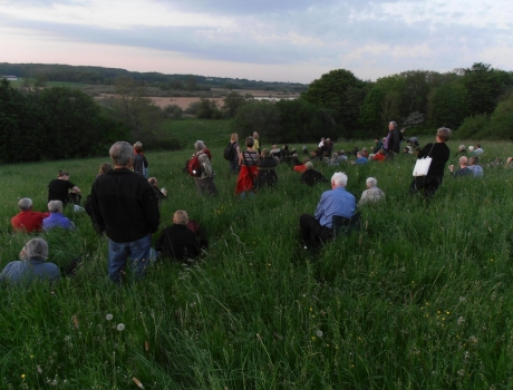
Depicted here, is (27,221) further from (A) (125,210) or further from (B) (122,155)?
(B) (122,155)

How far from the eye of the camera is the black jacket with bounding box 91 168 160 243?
160 inches

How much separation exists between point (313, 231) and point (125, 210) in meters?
2.35

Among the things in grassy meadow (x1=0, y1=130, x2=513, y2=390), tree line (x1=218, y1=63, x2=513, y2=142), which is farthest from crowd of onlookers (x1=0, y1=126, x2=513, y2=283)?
tree line (x1=218, y1=63, x2=513, y2=142)

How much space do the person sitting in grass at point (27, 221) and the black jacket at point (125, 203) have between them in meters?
3.59

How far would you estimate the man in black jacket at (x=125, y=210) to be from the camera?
4.06 meters

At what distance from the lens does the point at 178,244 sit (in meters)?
4.78

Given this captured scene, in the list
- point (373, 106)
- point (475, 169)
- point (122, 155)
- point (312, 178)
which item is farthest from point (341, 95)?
point (122, 155)

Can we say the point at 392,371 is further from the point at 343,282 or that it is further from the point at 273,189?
the point at 273,189

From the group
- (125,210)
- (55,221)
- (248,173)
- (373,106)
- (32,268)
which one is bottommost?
(55,221)

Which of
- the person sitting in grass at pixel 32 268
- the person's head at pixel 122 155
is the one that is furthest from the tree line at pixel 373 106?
the person sitting in grass at pixel 32 268

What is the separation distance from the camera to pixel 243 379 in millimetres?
2281

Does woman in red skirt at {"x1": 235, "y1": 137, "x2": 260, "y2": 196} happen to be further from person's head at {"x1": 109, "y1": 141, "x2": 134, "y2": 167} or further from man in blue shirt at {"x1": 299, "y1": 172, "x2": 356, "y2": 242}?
person's head at {"x1": 109, "y1": 141, "x2": 134, "y2": 167}

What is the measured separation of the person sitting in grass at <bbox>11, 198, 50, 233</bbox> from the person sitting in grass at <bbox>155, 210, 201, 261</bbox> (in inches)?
136

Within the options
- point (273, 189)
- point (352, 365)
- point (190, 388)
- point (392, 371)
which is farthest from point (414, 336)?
point (273, 189)
